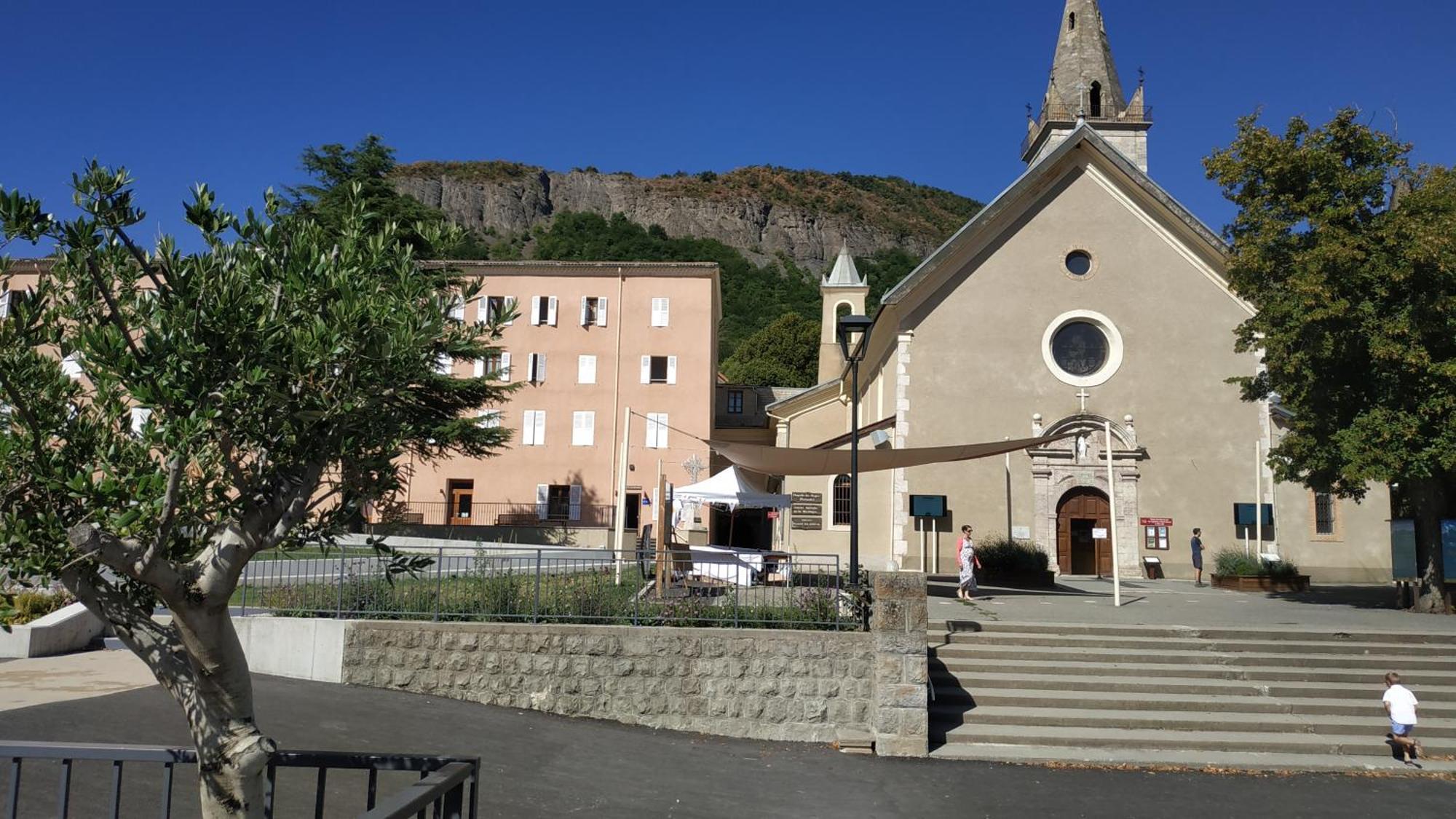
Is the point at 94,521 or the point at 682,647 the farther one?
the point at 682,647

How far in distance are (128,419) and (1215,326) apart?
2500 cm

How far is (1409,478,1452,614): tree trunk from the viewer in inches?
625

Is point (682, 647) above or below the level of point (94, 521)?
below

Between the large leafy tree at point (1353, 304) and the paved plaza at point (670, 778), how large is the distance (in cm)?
770

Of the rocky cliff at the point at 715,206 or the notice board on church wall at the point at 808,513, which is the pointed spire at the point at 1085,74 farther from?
the rocky cliff at the point at 715,206

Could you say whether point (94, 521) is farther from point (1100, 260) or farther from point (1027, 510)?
point (1100, 260)

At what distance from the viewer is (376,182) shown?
2838 centimetres

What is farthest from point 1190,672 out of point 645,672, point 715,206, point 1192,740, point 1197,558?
point 715,206

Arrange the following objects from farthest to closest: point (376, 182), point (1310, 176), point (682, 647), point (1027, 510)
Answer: point (376, 182), point (1027, 510), point (1310, 176), point (682, 647)

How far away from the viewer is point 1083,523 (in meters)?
23.6

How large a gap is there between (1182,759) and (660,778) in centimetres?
554

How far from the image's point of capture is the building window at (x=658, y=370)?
113 ft

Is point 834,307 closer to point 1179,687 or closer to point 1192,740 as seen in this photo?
Result: point 1179,687

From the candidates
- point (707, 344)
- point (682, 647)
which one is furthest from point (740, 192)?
point (682, 647)
